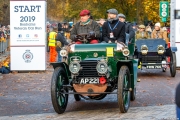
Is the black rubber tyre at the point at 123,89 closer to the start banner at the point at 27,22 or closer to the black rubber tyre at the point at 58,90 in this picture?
the black rubber tyre at the point at 58,90

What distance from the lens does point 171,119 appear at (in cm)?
955

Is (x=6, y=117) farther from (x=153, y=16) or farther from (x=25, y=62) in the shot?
(x=153, y=16)

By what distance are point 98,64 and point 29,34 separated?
10.4 m

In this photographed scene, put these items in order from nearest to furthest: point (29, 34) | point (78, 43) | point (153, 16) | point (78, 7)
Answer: point (78, 43) → point (29, 34) → point (153, 16) → point (78, 7)

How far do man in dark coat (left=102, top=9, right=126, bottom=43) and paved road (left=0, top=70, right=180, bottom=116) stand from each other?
1.45m

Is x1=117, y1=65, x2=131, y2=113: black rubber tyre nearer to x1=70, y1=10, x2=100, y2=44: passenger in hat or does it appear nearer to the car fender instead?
the car fender

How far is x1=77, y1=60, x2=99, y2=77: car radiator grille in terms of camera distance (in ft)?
34.0

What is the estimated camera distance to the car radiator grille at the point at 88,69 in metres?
10.4

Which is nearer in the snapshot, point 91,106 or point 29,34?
point 91,106

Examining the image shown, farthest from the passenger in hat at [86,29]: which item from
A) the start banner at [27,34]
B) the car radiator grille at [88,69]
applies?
the start banner at [27,34]

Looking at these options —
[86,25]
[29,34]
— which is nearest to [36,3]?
[29,34]

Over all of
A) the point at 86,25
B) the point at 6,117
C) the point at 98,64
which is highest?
the point at 86,25

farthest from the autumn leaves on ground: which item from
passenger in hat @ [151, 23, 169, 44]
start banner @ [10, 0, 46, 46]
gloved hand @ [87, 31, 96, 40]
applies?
gloved hand @ [87, 31, 96, 40]

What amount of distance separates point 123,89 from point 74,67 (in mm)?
1019
